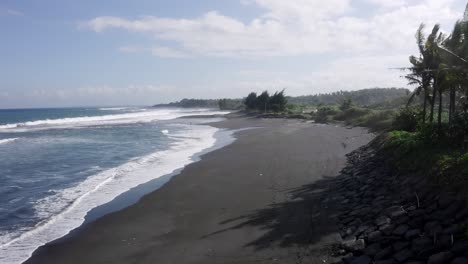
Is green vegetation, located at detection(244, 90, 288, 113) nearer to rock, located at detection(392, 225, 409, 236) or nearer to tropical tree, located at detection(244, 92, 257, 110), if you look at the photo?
tropical tree, located at detection(244, 92, 257, 110)

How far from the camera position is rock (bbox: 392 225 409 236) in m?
7.58

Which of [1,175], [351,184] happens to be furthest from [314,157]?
[1,175]

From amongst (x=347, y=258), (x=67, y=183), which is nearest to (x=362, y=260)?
(x=347, y=258)

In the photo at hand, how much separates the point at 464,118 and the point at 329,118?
132ft

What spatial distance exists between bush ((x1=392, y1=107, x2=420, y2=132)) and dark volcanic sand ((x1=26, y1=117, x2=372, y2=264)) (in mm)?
7334

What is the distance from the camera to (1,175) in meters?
17.8

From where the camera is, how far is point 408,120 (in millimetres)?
22484

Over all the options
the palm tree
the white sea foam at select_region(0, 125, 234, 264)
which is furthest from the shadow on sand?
the palm tree

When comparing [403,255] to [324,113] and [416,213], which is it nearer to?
[416,213]

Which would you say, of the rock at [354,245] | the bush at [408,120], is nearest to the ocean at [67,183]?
the rock at [354,245]

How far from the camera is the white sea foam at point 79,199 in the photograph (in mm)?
9461

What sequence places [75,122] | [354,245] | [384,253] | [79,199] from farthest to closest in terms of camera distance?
[75,122] < [79,199] < [354,245] < [384,253]

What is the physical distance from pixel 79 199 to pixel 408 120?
18421 millimetres

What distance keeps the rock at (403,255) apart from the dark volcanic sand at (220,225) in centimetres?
145
